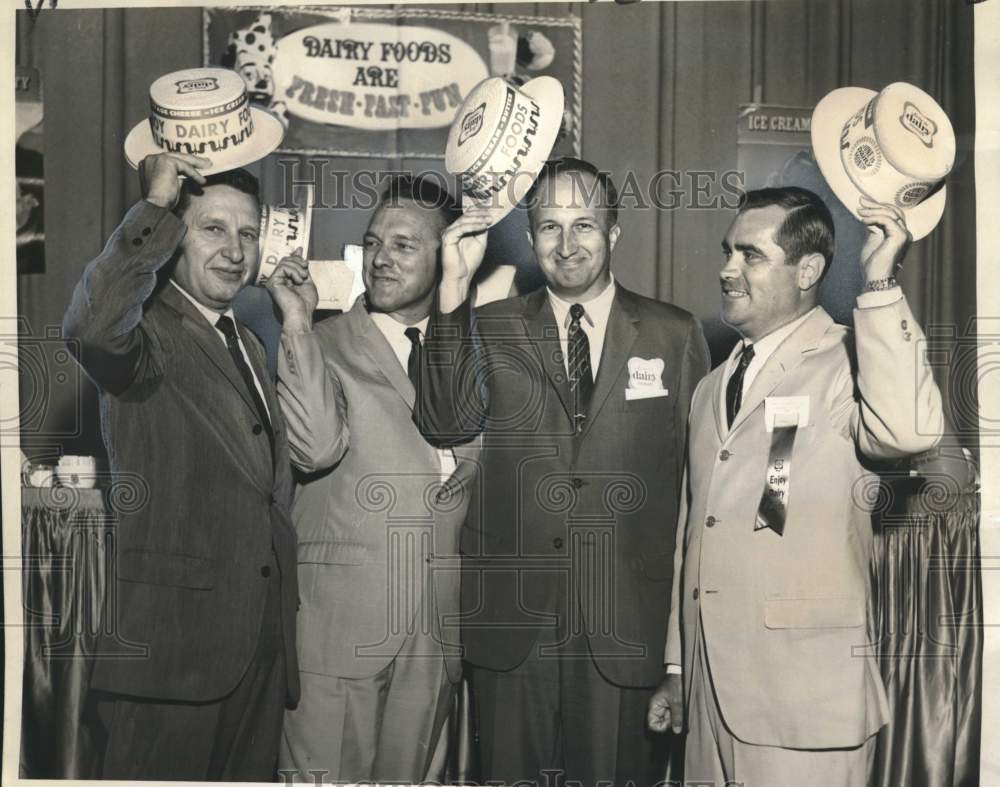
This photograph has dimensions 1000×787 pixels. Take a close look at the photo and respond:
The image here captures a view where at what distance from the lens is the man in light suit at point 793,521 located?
2.82m

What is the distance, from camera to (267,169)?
2992 millimetres

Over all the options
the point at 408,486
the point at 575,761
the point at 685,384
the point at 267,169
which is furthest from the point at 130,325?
the point at 575,761

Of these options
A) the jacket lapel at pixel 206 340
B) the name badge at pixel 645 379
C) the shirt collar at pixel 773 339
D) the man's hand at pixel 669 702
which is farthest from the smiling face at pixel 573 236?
the man's hand at pixel 669 702

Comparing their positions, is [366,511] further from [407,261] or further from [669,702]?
[669,702]

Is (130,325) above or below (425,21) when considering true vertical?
below

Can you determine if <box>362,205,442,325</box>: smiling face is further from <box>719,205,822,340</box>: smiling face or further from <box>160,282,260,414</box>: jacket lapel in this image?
<box>719,205,822,340</box>: smiling face

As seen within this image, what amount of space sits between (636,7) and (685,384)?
3.54ft

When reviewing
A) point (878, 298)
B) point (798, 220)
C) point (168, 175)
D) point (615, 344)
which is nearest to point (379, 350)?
point (615, 344)

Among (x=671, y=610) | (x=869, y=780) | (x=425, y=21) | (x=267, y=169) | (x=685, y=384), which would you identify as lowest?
(x=869, y=780)

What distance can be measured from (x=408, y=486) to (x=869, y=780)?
1.47 metres

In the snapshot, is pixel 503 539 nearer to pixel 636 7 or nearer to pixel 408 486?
pixel 408 486

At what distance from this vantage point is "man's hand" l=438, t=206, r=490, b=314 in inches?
117

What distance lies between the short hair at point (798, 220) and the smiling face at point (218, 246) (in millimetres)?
1382

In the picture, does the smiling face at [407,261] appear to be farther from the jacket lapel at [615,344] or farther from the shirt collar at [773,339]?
the shirt collar at [773,339]
